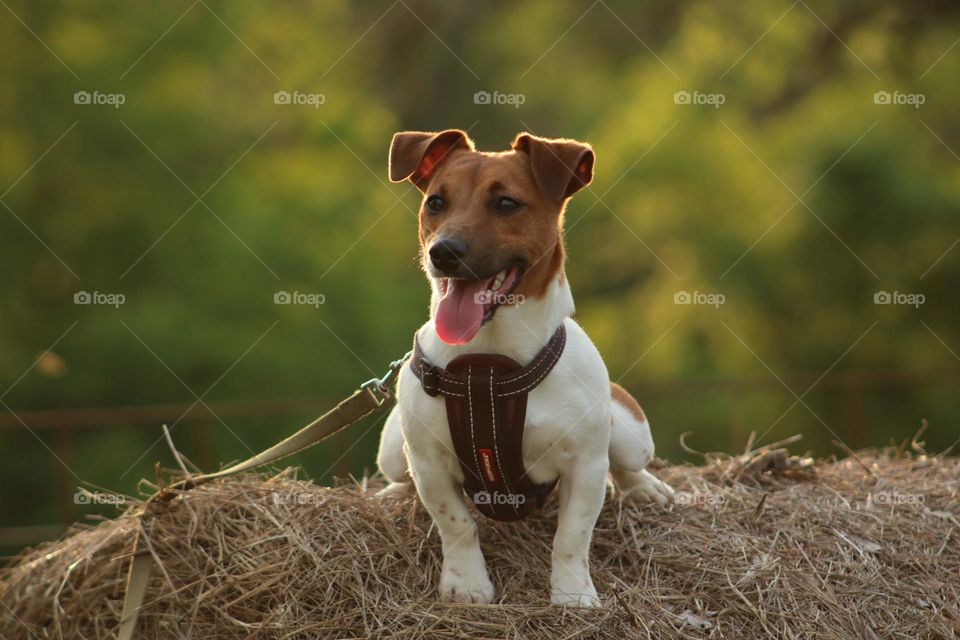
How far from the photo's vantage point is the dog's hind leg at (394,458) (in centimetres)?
441

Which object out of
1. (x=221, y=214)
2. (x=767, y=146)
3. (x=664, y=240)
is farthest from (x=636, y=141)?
(x=221, y=214)

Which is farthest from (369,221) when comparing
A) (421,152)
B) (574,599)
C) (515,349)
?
(574,599)

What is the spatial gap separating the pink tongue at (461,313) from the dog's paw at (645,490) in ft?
3.88

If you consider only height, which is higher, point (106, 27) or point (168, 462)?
point (106, 27)

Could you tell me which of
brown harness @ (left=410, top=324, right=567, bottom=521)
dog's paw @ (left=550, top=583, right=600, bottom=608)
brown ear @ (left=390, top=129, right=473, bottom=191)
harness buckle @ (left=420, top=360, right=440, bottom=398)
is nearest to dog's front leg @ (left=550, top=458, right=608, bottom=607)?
dog's paw @ (left=550, top=583, right=600, bottom=608)

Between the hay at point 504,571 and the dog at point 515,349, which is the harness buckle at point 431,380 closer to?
the dog at point 515,349

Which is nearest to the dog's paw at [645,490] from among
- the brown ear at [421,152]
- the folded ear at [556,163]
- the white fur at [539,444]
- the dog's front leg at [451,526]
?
the white fur at [539,444]

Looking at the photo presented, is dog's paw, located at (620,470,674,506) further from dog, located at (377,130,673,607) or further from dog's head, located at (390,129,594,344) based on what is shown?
dog's head, located at (390,129,594,344)

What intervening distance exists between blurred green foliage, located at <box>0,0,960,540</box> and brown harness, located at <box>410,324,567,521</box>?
4.48m

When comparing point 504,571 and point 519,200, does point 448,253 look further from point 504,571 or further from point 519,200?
point 504,571

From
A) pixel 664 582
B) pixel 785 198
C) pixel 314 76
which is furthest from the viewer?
pixel 785 198

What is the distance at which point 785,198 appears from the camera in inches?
648

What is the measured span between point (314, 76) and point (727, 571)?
502 inches

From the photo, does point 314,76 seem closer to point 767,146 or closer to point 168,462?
point 168,462
